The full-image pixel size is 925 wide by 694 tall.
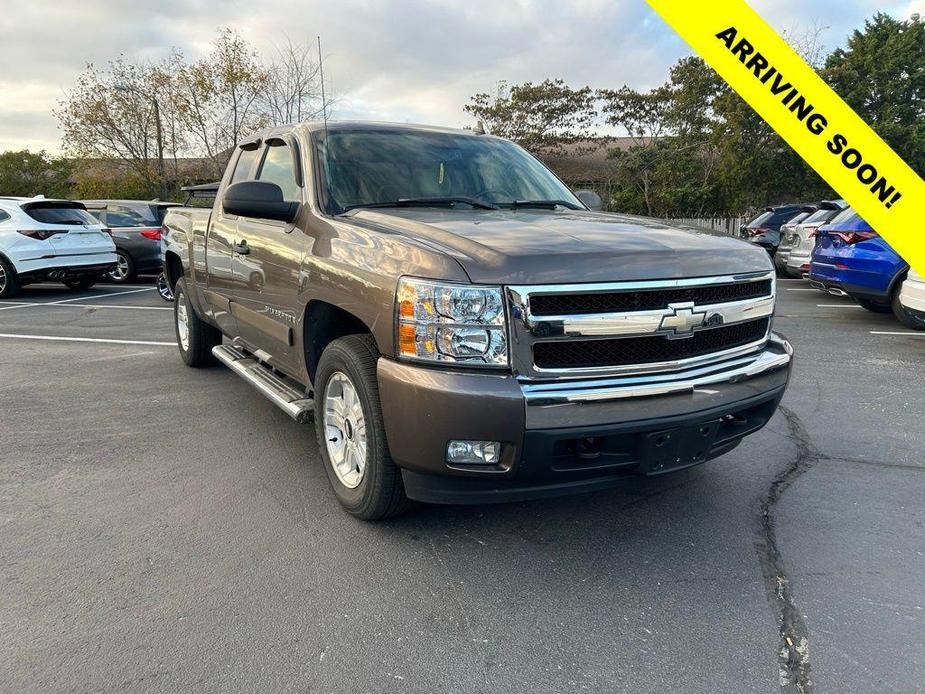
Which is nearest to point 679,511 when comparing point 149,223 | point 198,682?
point 198,682

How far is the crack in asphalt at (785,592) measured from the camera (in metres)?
2.27

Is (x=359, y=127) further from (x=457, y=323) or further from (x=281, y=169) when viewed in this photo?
(x=457, y=323)

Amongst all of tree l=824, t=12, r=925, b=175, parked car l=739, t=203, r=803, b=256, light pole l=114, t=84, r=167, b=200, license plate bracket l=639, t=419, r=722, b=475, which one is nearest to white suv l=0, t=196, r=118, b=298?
license plate bracket l=639, t=419, r=722, b=475

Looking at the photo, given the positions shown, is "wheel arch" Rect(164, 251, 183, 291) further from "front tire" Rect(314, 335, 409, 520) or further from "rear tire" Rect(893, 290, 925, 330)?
"rear tire" Rect(893, 290, 925, 330)

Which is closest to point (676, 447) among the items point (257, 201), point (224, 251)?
point (257, 201)

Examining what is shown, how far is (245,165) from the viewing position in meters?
5.11

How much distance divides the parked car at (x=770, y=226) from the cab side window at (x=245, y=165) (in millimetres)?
13287

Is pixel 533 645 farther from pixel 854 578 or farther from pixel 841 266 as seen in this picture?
Answer: pixel 841 266

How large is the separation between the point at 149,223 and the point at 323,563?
1273 cm

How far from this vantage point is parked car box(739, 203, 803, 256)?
51.2 ft

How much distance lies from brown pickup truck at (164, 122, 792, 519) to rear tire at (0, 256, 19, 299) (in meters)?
9.80

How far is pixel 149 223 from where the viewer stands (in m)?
13.8

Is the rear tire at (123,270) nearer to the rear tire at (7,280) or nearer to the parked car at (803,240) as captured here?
the rear tire at (7,280)

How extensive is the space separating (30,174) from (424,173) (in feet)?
160
